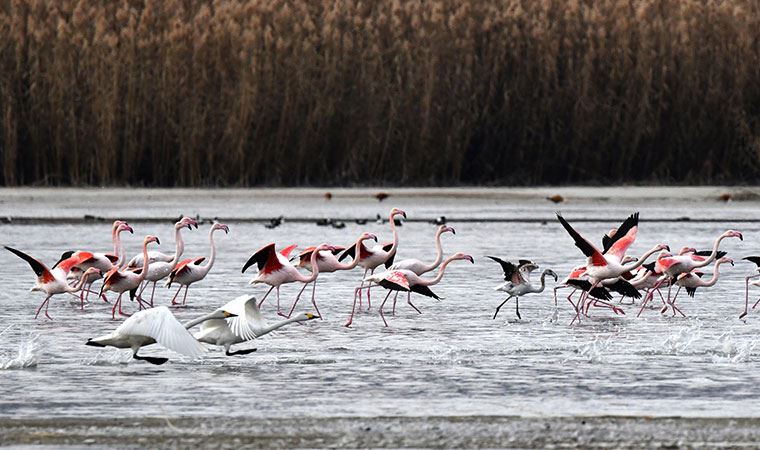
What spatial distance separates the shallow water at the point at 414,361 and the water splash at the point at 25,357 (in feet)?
0.03

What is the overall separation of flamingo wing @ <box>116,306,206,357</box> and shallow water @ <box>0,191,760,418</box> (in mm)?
126

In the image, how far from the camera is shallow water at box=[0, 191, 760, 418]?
23.3 feet

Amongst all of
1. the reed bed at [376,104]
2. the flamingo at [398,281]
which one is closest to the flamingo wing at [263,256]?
the flamingo at [398,281]

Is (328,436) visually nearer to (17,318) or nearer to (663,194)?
(17,318)

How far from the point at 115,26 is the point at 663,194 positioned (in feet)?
25.8

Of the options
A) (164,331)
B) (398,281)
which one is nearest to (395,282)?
(398,281)

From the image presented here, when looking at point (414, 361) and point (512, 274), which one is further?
point (512, 274)

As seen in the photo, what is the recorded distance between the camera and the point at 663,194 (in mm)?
22000

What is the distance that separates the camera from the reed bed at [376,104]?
22.9m

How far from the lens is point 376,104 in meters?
23.2

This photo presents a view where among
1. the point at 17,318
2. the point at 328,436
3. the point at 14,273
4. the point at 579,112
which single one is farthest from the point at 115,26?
the point at 328,436

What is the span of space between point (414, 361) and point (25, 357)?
1.82 m

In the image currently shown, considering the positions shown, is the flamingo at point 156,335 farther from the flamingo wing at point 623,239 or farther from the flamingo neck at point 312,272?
the flamingo wing at point 623,239

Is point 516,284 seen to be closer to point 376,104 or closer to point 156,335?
point 156,335
